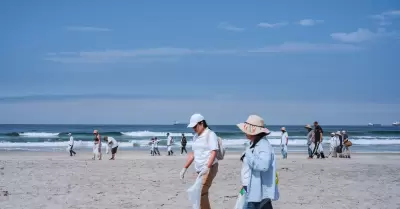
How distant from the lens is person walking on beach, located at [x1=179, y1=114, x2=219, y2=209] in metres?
6.90

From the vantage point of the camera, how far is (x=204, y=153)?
702 cm

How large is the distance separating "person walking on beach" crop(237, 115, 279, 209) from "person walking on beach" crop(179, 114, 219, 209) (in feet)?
4.85

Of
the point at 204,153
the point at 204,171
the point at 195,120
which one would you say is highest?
the point at 195,120

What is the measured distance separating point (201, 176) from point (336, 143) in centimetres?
1867

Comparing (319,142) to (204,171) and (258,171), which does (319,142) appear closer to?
(204,171)

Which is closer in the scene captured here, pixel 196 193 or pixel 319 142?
pixel 196 193

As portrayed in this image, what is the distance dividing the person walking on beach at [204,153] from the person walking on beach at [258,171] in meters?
1.48

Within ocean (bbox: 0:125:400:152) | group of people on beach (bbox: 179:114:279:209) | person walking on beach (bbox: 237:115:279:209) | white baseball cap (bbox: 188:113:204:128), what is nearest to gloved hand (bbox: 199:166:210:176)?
white baseball cap (bbox: 188:113:204:128)

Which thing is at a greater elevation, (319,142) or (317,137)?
(317,137)

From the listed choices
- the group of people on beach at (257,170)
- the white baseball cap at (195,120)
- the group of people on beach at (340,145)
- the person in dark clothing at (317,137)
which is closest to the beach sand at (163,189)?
the white baseball cap at (195,120)

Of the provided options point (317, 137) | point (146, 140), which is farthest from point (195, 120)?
point (146, 140)

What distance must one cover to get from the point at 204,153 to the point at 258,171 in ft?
5.97

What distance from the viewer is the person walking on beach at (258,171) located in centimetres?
519

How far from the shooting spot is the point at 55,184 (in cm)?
1228
